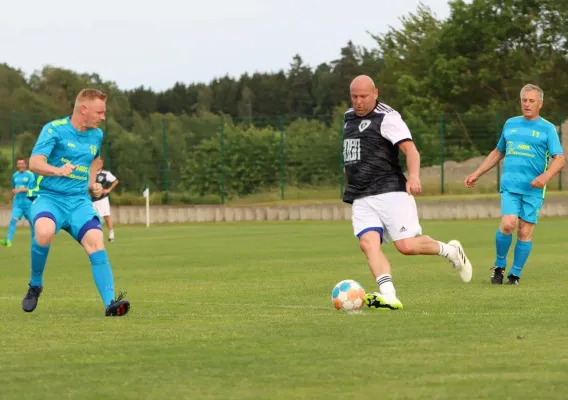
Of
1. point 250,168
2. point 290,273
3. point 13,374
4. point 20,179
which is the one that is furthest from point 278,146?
point 13,374

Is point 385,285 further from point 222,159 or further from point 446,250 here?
point 222,159

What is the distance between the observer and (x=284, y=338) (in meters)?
9.33

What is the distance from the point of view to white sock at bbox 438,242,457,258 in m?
12.5

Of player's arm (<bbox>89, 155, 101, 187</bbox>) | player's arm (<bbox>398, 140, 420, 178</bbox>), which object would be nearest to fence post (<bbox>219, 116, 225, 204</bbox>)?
player's arm (<bbox>89, 155, 101, 187</bbox>)

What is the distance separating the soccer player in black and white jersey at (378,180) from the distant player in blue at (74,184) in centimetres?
225

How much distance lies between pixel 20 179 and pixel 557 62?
41.0 metres

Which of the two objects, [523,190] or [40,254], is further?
[523,190]

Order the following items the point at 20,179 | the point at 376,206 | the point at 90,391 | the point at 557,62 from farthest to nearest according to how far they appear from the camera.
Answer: the point at 557,62, the point at 20,179, the point at 376,206, the point at 90,391

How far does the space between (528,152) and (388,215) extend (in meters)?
3.50

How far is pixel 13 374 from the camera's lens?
308 inches

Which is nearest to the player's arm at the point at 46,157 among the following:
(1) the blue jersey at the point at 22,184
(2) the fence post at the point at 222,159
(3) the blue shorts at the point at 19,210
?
(3) the blue shorts at the point at 19,210

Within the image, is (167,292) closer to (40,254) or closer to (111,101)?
(40,254)

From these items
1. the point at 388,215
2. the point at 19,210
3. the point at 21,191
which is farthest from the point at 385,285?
the point at 21,191

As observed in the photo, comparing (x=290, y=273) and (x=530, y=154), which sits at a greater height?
(x=530, y=154)
